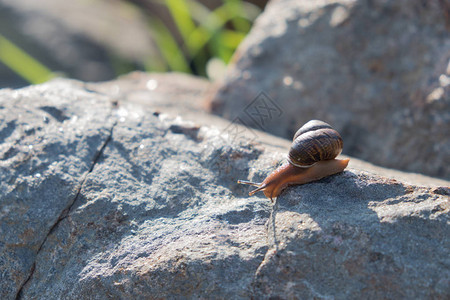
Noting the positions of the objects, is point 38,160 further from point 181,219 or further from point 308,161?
point 308,161

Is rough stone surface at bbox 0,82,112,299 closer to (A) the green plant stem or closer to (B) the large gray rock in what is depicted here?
(B) the large gray rock

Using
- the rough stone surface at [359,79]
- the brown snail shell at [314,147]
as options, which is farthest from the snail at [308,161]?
the rough stone surface at [359,79]

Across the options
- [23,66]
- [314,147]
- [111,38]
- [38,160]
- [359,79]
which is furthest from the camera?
[111,38]

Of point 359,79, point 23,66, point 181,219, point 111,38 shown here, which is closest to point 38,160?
point 181,219

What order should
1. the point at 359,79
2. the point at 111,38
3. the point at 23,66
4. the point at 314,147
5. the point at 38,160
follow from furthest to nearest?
1. the point at 111,38
2. the point at 23,66
3. the point at 359,79
4. the point at 38,160
5. the point at 314,147

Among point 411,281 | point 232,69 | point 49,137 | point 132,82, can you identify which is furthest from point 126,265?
point 132,82

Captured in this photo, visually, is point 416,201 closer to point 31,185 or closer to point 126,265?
point 126,265

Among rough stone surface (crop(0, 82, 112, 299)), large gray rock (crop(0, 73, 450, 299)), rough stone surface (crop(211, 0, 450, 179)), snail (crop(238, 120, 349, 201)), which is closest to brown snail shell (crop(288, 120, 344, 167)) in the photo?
snail (crop(238, 120, 349, 201))

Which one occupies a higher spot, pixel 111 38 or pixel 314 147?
pixel 111 38

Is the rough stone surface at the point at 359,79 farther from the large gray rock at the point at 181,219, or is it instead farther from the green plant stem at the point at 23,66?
the green plant stem at the point at 23,66
